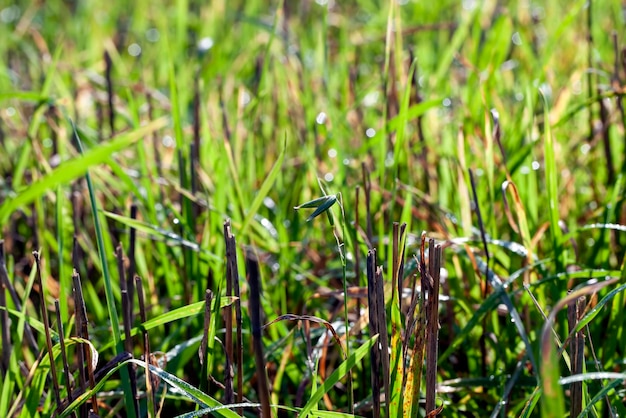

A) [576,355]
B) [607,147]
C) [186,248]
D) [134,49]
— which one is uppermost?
[134,49]

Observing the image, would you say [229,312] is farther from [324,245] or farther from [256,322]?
[324,245]

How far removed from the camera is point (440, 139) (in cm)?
156

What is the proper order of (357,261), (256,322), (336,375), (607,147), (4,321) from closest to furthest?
(256,322) < (336,375) < (4,321) < (357,261) < (607,147)

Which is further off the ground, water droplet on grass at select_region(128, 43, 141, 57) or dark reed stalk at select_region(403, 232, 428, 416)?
water droplet on grass at select_region(128, 43, 141, 57)

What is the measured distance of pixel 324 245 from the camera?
1.30 m

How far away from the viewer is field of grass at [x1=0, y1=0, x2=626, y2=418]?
2.40 feet

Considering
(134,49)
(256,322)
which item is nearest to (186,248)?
(256,322)

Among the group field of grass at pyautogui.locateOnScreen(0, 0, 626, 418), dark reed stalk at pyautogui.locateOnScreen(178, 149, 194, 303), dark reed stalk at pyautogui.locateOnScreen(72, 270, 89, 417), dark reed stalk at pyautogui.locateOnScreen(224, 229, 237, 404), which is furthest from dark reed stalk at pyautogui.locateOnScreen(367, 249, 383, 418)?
dark reed stalk at pyautogui.locateOnScreen(178, 149, 194, 303)

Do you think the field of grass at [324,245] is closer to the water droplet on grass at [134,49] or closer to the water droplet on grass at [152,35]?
the water droplet on grass at [134,49]

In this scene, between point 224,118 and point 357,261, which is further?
point 224,118

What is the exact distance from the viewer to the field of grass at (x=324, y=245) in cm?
73

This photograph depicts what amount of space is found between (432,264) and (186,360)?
378 millimetres

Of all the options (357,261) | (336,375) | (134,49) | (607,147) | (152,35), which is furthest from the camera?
(152,35)

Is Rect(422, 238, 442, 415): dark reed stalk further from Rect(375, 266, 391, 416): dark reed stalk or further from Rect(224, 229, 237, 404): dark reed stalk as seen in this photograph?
Rect(224, 229, 237, 404): dark reed stalk
